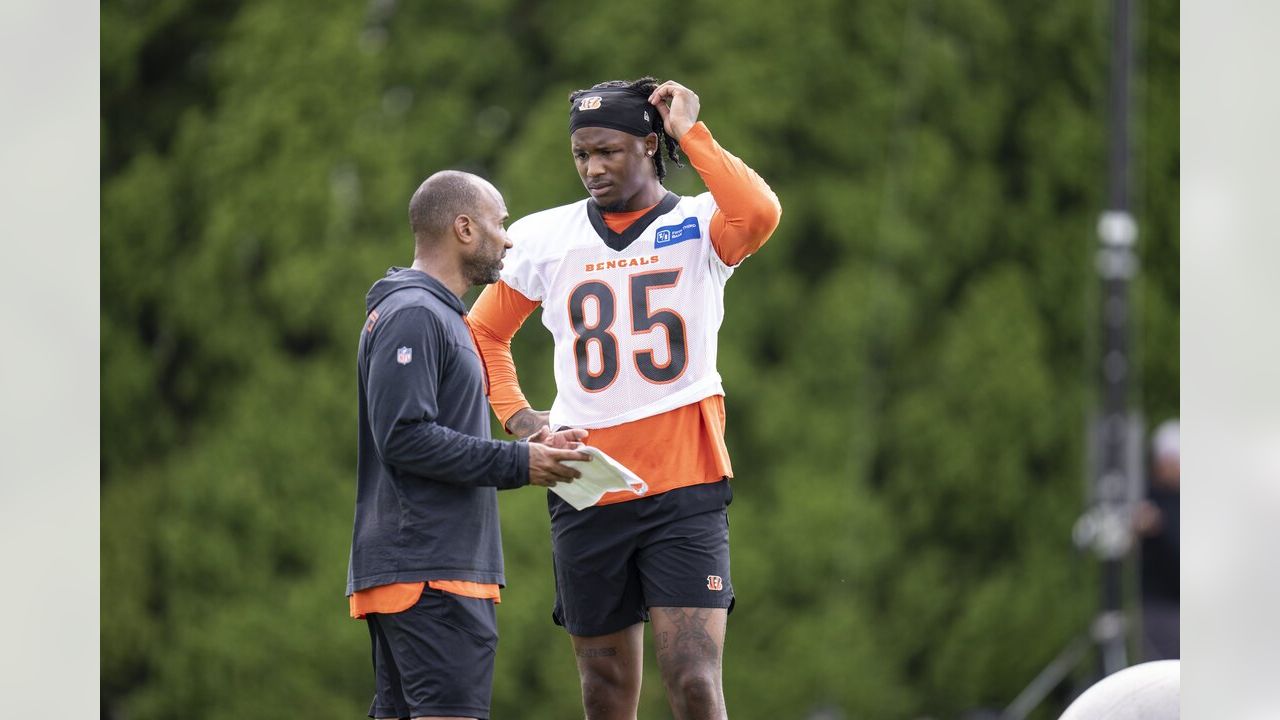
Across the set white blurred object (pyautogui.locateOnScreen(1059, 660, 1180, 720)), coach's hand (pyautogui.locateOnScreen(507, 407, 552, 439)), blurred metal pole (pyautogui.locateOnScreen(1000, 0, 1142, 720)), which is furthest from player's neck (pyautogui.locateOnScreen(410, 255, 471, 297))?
blurred metal pole (pyautogui.locateOnScreen(1000, 0, 1142, 720))

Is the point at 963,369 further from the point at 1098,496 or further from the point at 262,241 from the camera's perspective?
the point at 262,241

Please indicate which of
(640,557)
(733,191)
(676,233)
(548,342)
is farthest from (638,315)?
(548,342)

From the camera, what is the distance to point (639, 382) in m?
3.65

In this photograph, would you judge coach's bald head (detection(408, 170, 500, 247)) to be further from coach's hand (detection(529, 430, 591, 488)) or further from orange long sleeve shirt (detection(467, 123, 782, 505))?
coach's hand (detection(529, 430, 591, 488))

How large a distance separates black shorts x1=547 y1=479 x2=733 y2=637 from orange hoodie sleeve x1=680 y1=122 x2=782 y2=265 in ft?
2.08

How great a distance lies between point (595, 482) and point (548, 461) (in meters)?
0.18

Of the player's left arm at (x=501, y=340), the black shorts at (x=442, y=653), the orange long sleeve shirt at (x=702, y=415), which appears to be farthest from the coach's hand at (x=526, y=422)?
the black shorts at (x=442, y=653)

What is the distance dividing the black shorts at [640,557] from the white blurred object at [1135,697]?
910mm

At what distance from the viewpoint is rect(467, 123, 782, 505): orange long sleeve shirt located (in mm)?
3553

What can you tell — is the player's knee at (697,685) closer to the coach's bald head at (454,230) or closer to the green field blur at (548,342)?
the coach's bald head at (454,230)

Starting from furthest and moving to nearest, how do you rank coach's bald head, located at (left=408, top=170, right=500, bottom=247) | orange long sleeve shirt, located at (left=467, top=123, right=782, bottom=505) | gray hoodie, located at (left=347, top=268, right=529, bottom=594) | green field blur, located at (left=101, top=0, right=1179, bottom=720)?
green field blur, located at (left=101, top=0, right=1179, bottom=720), orange long sleeve shirt, located at (left=467, top=123, right=782, bottom=505), coach's bald head, located at (left=408, top=170, right=500, bottom=247), gray hoodie, located at (left=347, top=268, right=529, bottom=594)

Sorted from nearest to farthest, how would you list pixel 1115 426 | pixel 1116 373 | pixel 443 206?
pixel 443 206 → pixel 1115 426 → pixel 1116 373

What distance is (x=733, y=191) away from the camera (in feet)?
11.6

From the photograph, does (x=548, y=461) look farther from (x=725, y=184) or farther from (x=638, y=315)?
(x=725, y=184)
